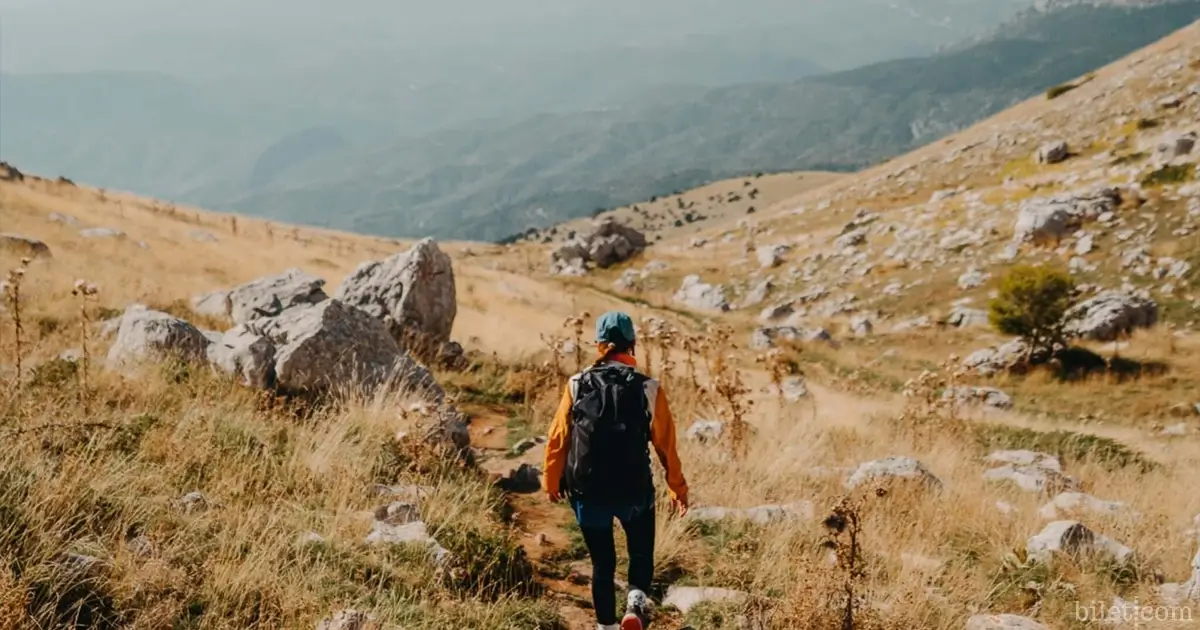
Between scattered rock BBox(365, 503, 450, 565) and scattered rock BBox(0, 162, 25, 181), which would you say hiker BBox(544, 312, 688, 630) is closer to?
scattered rock BBox(365, 503, 450, 565)

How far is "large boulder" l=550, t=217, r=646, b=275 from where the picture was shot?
165 ft

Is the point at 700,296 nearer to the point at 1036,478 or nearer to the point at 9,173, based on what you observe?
the point at 1036,478

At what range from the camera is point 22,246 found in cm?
1744

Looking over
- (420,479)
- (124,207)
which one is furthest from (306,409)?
(124,207)

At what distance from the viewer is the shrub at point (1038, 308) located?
736 inches

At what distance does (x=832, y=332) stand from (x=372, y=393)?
2174 centimetres

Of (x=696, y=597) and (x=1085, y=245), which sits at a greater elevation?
(x=1085, y=245)

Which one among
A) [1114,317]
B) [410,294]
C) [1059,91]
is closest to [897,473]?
[410,294]

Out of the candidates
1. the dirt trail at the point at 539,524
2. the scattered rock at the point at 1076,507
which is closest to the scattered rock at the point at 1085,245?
the scattered rock at the point at 1076,507

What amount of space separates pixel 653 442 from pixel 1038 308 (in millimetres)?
17958

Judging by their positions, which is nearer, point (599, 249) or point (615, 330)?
point (615, 330)

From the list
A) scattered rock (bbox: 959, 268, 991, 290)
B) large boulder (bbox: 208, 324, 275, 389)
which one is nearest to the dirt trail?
large boulder (bbox: 208, 324, 275, 389)

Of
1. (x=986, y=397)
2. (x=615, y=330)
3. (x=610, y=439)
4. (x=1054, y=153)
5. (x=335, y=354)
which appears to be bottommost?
(x=986, y=397)

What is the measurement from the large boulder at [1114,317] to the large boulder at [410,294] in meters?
16.4
